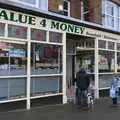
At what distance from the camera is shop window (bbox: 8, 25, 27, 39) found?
1622 centimetres

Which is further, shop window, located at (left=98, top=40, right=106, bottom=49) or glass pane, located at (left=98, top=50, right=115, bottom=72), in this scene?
glass pane, located at (left=98, top=50, right=115, bottom=72)

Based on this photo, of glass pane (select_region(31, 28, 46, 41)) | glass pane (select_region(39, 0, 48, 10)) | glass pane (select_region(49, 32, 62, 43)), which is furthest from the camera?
glass pane (select_region(39, 0, 48, 10))

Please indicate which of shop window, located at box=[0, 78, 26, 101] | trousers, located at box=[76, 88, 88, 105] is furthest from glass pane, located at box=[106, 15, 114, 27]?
shop window, located at box=[0, 78, 26, 101]

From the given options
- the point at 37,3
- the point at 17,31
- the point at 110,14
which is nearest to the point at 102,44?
the point at 110,14

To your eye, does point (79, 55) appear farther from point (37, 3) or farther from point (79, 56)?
point (37, 3)

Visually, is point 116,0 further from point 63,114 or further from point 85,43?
point 63,114

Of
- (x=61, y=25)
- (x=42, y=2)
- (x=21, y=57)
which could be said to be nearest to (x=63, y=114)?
(x=21, y=57)

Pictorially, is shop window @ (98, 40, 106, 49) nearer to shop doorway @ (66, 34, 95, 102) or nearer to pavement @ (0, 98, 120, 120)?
shop doorway @ (66, 34, 95, 102)

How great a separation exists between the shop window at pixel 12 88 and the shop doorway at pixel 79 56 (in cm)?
601

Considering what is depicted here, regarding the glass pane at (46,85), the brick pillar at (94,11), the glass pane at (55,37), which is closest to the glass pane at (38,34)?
the glass pane at (55,37)

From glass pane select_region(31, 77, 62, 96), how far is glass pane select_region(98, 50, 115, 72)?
15.4ft

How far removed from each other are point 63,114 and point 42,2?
6.32 m

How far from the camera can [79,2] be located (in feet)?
75.5

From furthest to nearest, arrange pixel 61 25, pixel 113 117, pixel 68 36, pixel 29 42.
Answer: pixel 68 36 < pixel 61 25 < pixel 29 42 < pixel 113 117
